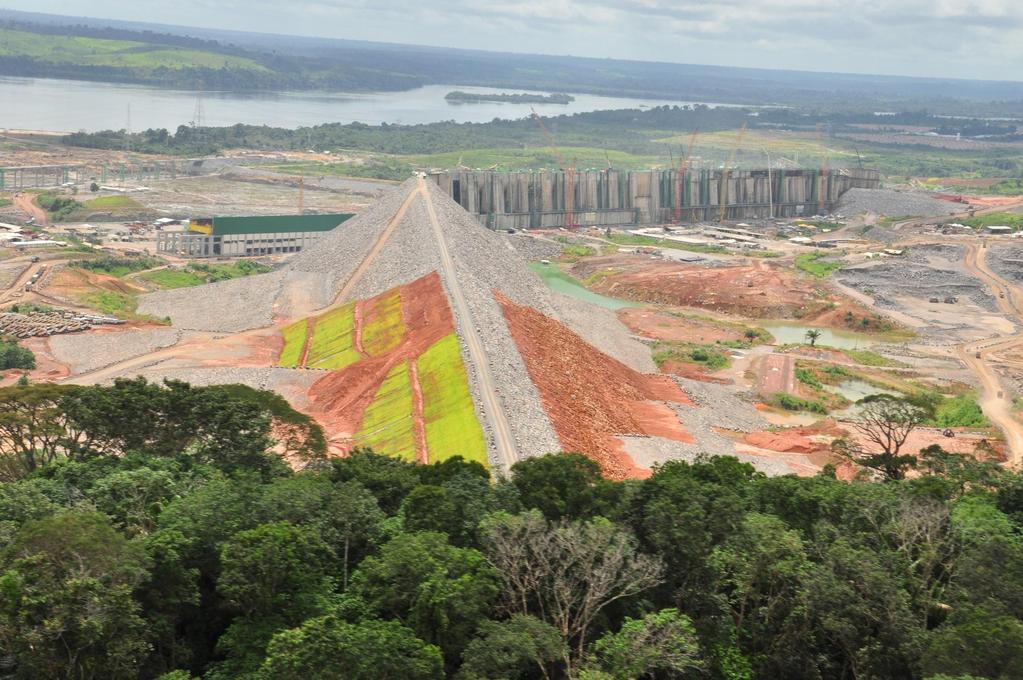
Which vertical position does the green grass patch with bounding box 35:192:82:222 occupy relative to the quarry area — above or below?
above

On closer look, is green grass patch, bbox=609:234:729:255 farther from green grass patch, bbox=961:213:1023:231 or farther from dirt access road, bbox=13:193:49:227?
dirt access road, bbox=13:193:49:227

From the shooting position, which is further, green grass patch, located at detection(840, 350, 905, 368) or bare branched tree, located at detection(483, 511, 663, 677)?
green grass patch, located at detection(840, 350, 905, 368)

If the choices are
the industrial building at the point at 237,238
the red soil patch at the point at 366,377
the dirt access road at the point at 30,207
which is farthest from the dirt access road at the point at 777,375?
the dirt access road at the point at 30,207

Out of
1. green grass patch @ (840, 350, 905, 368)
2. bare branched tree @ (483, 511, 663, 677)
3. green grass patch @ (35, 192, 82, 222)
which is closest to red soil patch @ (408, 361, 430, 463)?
bare branched tree @ (483, 511, 663, 677)

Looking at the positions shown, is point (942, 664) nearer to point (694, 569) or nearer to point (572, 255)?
point (694, 569)

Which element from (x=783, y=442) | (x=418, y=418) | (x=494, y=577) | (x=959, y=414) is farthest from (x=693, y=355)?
(x=494, y=577)

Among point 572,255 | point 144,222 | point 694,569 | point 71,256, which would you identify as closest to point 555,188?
point 572,255

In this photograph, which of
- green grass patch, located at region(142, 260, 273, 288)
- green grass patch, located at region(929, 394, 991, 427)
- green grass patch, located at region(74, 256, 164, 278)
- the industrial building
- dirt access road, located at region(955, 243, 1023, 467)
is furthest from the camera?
the industrial building
